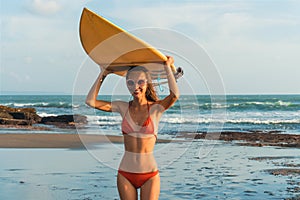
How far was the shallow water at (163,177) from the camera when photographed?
28.6 feet

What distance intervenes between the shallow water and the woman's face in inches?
76.8

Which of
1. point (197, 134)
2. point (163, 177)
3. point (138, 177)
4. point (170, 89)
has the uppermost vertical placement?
point (170, 89)

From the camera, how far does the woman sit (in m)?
4.75

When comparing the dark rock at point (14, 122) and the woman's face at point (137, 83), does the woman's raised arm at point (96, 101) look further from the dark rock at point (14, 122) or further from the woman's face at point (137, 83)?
the dark rock at point (14, 122)

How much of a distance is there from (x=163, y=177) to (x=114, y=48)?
5.73 metres

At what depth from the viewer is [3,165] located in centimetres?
1127

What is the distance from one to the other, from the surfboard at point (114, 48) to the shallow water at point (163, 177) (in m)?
1.84

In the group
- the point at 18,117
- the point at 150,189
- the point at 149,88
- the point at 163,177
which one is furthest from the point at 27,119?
the point at 150,189

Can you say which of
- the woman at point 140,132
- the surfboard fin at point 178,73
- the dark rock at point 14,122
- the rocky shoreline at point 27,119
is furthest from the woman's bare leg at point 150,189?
the dark rock at point 14,122

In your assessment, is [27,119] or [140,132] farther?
[27,119]

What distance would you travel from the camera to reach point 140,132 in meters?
4.75

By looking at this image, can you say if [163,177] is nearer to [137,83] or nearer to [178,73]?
[178,73]

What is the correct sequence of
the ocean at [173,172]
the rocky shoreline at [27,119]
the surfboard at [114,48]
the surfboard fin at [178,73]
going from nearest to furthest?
the surfboard at [114,48] < the surfboard fin at [178,73] < the ocean at [173,172] < the rocky shoreline at [27,119]

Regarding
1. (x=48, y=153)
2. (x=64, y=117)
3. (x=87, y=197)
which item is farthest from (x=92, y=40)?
(x=64, y=117)
